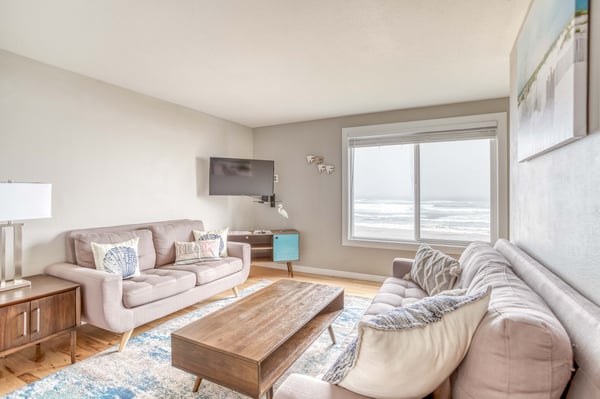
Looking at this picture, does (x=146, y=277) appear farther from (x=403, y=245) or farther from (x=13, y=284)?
(x=403, y=245)

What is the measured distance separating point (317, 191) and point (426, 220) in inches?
64.5

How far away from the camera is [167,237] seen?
10.9ft

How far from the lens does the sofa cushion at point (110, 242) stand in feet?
8.62

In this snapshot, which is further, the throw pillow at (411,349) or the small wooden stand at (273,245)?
the small wooden stand at (273,245)

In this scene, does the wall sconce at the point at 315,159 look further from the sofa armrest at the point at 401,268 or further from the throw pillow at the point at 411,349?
the throw pillow at the point at 411,349

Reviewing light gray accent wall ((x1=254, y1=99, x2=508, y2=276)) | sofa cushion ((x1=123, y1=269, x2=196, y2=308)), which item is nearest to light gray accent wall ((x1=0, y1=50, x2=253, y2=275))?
sofa cushion ((x1=123, y1=269, x2=196, y2=308))

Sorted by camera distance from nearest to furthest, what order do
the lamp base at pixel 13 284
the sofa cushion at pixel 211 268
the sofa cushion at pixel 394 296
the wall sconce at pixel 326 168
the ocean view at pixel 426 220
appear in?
the sofa cushion at pixel 394 296, the lamp base at pixel 13 284, the sofa cushion at pixel 211 268, the ocean view at pixel 426 220, the wall sconce at pixel 326 168

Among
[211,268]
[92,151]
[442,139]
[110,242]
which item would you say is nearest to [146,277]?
[110,242]

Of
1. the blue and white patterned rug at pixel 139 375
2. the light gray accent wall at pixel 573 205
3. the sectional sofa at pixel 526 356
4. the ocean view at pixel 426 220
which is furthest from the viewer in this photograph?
the ocean view at pixel 426 220

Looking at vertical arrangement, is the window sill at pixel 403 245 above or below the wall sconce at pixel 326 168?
below

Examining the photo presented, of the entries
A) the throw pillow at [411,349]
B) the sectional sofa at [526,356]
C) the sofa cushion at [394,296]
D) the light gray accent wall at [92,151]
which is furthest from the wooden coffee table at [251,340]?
the light gray accent wall at [92,151]

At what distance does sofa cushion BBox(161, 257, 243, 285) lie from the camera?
117 inches

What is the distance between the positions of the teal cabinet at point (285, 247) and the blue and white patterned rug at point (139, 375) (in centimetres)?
192

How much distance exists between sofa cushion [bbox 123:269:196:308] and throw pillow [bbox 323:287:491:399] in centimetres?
205
